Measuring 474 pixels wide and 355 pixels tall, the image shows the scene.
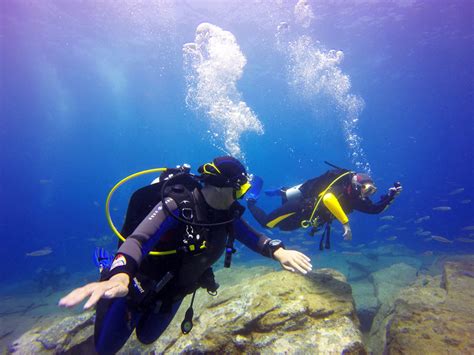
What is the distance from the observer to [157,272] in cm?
298

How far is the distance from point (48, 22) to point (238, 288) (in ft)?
97.2

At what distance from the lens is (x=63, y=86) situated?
40.5 metres

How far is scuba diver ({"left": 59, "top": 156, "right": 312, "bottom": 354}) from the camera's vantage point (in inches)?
111

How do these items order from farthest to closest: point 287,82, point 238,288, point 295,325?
point 287,82
point 238,288
point 295,325

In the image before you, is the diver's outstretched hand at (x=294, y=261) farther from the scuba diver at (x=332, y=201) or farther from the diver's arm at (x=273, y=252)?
the scuba diver at (x=332, y=201)

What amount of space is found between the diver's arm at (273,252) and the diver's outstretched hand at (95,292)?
1.91 meters

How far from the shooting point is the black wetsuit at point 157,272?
2.73 metres

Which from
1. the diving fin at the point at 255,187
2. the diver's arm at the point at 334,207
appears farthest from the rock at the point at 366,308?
the diving fin at the point at 255,187

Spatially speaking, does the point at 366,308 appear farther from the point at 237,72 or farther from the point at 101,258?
the point at 237,72

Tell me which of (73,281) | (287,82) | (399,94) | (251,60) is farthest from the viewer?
(399,94)

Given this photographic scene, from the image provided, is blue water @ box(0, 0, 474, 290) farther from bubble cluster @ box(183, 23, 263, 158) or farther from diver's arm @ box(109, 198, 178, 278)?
diver's arm @ box(109, 198, 178, 278)

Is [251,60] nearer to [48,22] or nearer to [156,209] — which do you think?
[48,22]

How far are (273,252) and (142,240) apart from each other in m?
1.75

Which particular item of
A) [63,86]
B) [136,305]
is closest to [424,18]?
[136,305]
